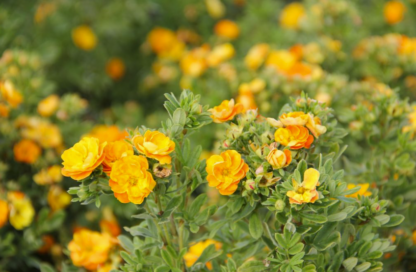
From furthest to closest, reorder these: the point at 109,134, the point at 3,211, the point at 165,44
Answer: the point at 165,44
the point at 109,134
the point at 3,211

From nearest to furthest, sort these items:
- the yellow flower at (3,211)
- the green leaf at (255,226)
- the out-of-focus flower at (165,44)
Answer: the green leaf at (255,226) → the yellow flower at (3,211) → the out-of-focus flower at (165,44)

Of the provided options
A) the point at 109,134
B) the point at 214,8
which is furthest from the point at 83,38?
the point at 109,134

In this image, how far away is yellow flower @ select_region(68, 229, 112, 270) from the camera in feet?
3.90

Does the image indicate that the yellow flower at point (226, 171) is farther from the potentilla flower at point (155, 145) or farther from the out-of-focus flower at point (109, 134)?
the out-of-focus flower at point (109, 134)

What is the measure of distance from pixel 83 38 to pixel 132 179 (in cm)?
181

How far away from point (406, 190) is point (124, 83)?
197 cm

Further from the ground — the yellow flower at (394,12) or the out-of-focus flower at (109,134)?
the yellow flower at (394,12)

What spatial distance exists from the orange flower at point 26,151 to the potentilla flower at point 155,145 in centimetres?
83

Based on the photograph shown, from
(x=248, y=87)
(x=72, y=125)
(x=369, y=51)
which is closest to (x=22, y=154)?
(x=72, y=125)

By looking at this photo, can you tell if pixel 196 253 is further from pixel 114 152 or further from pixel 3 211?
pixel 3 211

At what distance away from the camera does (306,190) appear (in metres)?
0.87

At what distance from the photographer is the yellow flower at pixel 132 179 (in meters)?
0.86

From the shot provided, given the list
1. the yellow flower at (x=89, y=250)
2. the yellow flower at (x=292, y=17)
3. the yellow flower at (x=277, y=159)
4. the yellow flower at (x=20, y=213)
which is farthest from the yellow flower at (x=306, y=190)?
the yellow flower at (x=292, y=17)

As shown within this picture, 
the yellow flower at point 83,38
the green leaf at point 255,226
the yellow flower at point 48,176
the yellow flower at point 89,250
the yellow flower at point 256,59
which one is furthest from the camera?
the yellow flower at point 83,38
